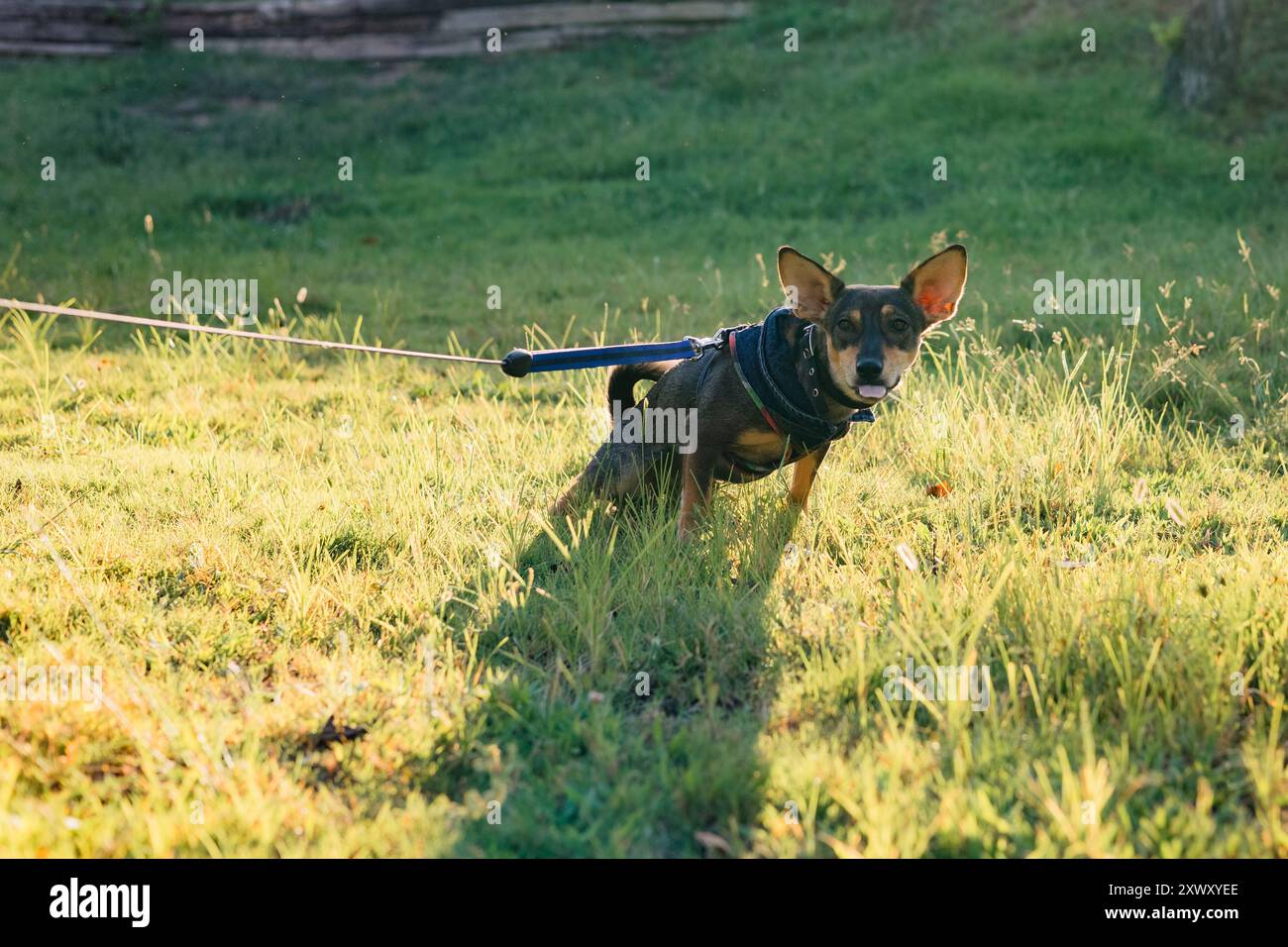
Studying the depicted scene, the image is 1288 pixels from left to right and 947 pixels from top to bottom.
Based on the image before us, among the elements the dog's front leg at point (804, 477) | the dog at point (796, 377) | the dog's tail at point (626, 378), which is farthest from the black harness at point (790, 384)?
the dog's tail at point (626, 378)

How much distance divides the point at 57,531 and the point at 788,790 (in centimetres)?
276

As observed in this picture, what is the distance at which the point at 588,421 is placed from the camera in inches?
204

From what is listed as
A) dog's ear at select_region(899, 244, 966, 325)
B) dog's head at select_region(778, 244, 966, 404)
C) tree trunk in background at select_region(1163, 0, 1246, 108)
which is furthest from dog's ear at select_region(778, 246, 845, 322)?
tree trunk in background at select_region(1163, 0, 1246, 108)

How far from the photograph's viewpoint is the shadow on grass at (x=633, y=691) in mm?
2418

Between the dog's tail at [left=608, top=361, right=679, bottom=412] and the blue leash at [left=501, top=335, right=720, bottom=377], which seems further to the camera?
the dog's tail at [left=608, top=361, right=679, bottom=412]

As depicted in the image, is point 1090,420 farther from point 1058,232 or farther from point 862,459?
point 1058,232

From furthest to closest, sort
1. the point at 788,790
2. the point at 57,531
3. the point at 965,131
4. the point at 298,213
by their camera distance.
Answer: the point at 965,131 < the point at 298,213 < the point at 57,531 < the point at 788,790

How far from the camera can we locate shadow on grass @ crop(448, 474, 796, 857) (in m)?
2.42

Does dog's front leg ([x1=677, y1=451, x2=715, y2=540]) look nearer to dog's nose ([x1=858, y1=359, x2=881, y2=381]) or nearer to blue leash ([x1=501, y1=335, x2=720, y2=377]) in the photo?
blue leash ([x1=501, y1=335, x2=720, y2=377])

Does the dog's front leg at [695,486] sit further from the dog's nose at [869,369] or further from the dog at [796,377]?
the dog's nose at [869,369]

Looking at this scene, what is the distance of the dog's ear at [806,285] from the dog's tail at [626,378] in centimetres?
76

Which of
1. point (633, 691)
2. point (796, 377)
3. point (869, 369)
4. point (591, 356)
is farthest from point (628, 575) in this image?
point (869, 369)

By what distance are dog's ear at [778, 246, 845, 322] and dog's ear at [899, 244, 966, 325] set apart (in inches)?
10.6
